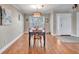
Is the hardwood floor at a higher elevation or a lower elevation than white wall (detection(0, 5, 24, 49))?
lower

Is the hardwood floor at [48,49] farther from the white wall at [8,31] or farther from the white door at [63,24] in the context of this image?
the white door at [63,24]

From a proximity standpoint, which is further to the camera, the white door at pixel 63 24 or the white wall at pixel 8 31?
the white door at pixel 63 24

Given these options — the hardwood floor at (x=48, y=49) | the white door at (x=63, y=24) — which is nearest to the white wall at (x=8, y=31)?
the hardwood floor at (x=48, y=49)

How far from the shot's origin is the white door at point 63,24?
10148 millimetres

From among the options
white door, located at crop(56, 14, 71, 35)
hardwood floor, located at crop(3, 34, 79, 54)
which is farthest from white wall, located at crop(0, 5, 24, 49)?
white door, located at crop(56, 14, 71, 35)

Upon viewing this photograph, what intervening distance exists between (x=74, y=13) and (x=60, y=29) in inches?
58.9

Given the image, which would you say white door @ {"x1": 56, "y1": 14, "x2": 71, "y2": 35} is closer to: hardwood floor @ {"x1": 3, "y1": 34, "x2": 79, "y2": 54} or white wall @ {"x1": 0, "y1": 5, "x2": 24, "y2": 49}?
white wall @ {"x1": 0, "y1": 5, "x2": 24, "y2": 49}

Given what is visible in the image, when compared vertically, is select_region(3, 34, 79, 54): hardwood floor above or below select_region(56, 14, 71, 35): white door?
below

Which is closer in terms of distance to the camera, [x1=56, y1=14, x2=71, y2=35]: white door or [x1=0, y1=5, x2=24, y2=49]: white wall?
[x1=0, y1=5, x2=24, y2=49]: white wall

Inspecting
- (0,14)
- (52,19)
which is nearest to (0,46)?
(0,14)

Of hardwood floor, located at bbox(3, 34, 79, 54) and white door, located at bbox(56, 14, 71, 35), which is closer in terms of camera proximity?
hardwood floor, located at bbox(3, 34, 79, 54)

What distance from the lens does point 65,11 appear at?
32.8 ft

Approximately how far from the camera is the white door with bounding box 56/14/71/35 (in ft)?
33.3

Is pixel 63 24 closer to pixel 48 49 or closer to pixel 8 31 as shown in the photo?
pixel 48 49
